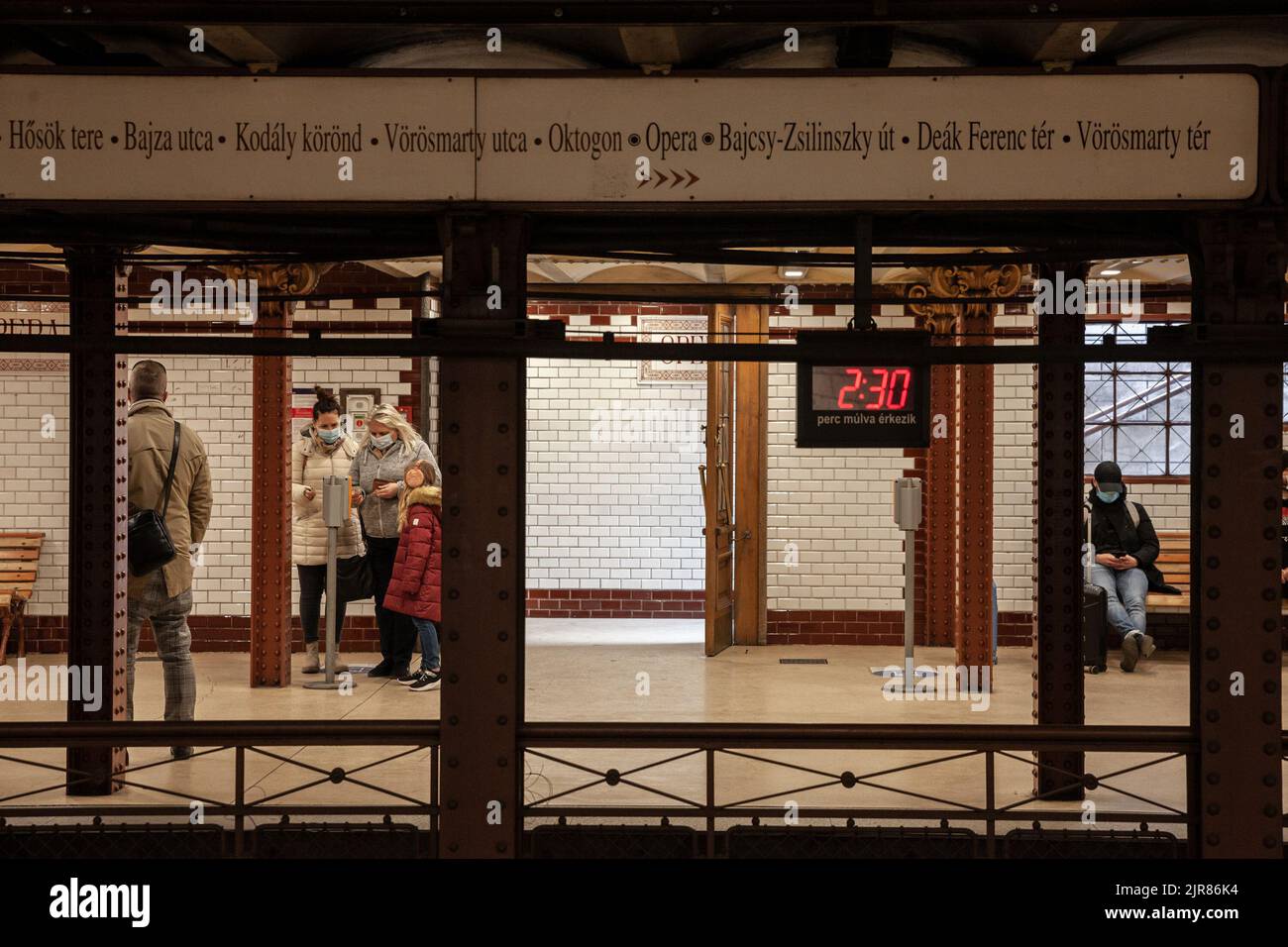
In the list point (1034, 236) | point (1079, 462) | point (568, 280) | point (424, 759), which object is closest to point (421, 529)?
point (424, 759)

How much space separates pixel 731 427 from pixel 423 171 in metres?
7.23

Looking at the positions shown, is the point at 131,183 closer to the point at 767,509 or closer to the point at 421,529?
the point at 421,529

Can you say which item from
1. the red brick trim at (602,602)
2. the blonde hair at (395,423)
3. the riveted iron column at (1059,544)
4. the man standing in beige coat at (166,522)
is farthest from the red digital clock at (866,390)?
the red brick trim at (602,602)

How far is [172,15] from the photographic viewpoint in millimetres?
3635

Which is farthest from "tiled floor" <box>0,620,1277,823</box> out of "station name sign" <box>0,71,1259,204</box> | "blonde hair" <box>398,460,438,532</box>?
"station name sign" <box>0,71,1259,204</box>

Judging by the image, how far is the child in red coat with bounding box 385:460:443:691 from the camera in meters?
8.09

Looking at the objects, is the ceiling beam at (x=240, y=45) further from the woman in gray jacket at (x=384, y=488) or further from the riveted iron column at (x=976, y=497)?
the riveted iron column at (x=976, y=497)

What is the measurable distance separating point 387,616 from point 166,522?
3.18m

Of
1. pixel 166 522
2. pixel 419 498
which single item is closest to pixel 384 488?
pixel 419 498

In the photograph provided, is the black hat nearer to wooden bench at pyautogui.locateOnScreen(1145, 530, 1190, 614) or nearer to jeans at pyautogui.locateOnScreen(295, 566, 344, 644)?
wooden bench at pyautogui.locateOnScreen(1145, 530, 1190, 614)

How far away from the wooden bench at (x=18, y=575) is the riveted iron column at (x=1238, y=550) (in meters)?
9.27

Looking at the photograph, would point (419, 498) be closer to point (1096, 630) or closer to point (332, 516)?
point (332, 516)

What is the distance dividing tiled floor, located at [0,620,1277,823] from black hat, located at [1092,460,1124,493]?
61.0 inches

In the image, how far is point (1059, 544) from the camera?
5543 mm
